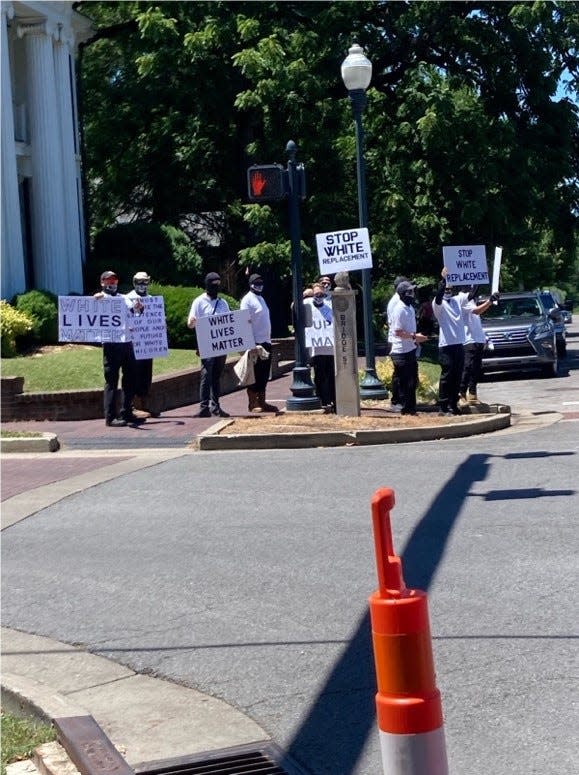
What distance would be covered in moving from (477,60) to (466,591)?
25.1 m

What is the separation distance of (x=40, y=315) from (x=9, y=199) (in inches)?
121

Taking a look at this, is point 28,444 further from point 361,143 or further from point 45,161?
point 45,161

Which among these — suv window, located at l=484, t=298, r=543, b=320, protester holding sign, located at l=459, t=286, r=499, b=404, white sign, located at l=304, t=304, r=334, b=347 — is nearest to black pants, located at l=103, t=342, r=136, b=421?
white sign, located at l=304, t=304, r=334, b=347

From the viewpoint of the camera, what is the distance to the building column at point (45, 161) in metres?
27.3

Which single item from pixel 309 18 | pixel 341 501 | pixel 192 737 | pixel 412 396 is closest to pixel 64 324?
pixel 412 396

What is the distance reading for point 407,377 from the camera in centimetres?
1571

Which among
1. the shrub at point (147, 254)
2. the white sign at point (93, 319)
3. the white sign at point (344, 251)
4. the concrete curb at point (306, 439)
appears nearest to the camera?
the concrete curb at point (306, 439)

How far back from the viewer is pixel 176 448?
557 inches

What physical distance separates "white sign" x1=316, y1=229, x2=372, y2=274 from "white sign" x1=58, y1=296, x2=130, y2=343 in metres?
2.65

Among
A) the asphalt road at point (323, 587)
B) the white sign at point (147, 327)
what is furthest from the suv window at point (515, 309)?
the asphalt road at point (323, 587)

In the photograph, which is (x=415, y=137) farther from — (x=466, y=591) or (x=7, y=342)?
(x=466, y=591)

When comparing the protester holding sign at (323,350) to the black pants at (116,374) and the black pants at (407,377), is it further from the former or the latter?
the black pants at (116,374)

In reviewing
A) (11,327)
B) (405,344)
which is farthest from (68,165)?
(405,344)

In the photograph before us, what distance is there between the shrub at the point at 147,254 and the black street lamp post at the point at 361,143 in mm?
11742
